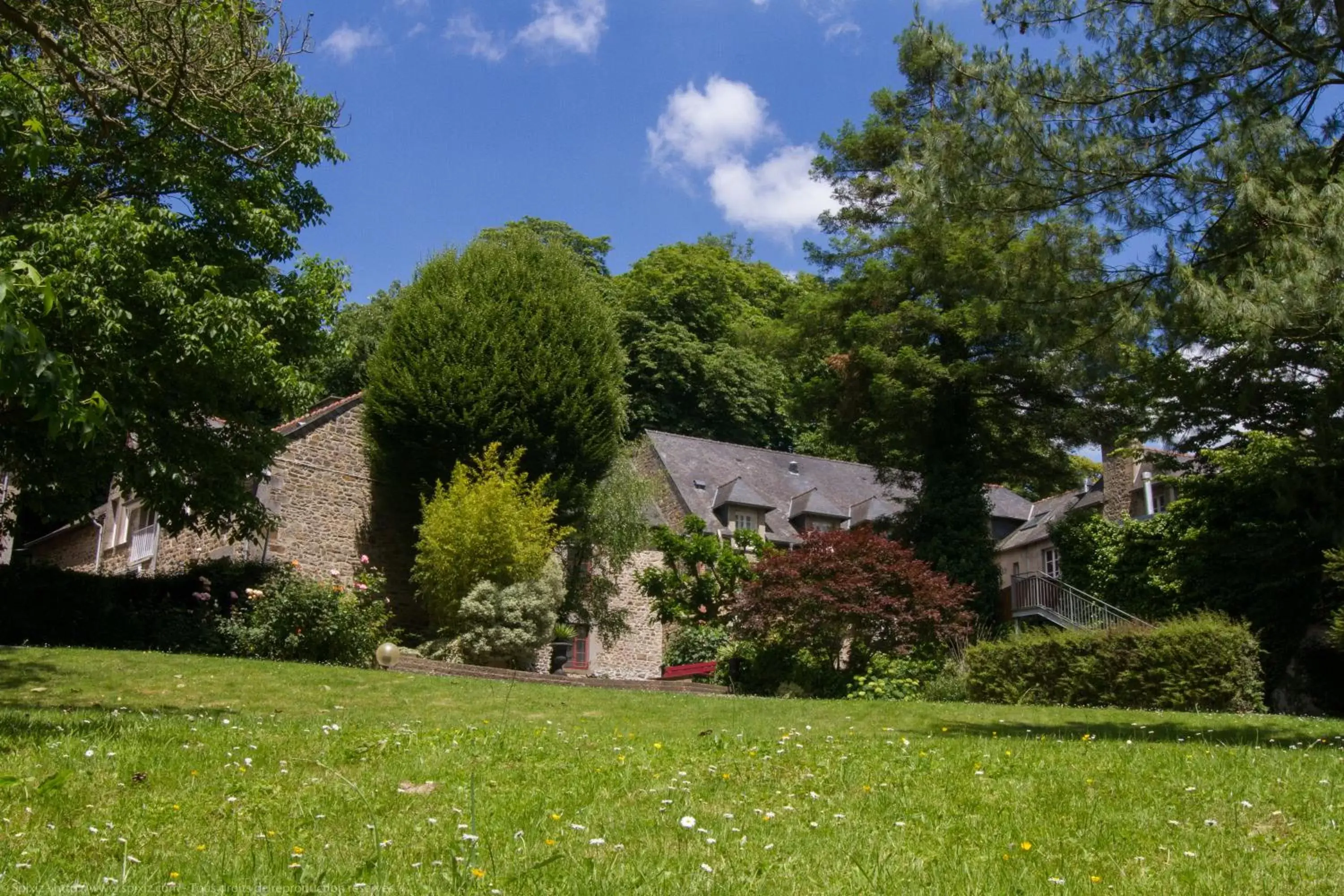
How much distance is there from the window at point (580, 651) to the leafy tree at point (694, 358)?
12684mm

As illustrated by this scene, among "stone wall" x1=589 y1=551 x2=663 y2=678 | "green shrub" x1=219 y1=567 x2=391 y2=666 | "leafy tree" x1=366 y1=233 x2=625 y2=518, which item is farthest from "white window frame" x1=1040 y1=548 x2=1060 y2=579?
"green shrub" x1=219 y1=567 x2=391 y2=666

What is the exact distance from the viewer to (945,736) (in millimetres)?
9273

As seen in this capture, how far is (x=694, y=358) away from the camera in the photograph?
40.4 m

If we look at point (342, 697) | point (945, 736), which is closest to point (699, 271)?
point (342, 697)

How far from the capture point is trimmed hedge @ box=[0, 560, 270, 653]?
58.4ft

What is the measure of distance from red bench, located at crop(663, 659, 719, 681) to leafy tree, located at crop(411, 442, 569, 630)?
Result: 13.9 ft

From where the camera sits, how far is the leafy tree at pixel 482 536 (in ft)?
68.3

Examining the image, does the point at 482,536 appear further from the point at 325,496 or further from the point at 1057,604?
the point at 1057,604

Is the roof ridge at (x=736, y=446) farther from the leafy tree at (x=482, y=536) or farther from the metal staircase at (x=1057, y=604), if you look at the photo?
the leafy tree at (x=482, y=536)

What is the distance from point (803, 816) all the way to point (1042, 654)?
11.6m

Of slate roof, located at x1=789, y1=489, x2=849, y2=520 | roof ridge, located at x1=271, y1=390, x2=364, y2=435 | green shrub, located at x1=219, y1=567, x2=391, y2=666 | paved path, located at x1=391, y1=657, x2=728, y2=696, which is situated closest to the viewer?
paved path, located at x1=391, y1=657, x2=728, y2=696

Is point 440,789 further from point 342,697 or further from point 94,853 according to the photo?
point 342,697

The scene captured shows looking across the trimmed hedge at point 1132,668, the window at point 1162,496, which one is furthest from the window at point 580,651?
the window at point 1162,496

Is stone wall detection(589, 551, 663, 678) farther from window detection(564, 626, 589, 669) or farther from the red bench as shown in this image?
the red bench
